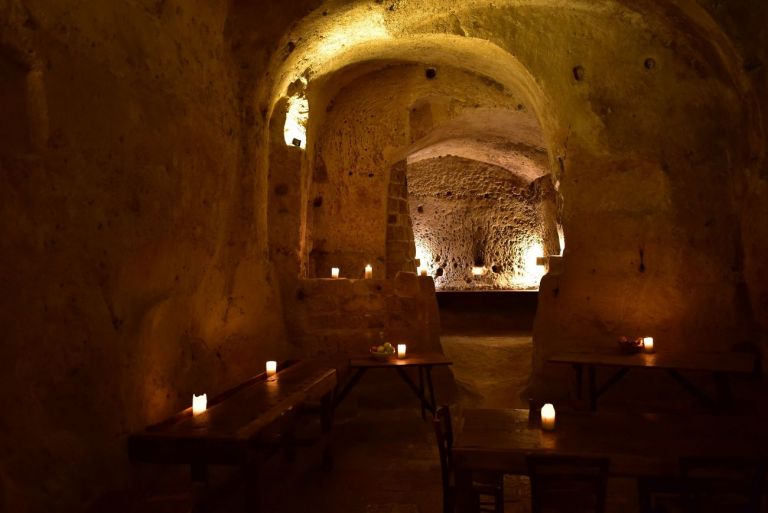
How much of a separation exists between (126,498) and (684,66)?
5342 mm

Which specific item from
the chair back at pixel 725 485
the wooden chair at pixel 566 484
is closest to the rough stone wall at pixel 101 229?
the wooden chair at pixel 566 484

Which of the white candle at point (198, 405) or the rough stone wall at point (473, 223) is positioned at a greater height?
the rough stone wall at point (473, 223)

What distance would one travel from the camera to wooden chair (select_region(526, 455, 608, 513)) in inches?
84.4

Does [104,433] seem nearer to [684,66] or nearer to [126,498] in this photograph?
[126,498]

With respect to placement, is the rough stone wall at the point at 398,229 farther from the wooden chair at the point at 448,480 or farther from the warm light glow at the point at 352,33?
the wooden chair at the point at 448,480

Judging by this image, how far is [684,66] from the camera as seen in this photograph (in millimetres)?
5066

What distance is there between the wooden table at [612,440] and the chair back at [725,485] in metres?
0.10

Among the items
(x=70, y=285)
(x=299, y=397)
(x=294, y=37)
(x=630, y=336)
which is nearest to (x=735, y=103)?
(x=630, y=336)

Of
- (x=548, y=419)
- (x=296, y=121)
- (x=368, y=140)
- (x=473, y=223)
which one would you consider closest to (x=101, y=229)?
(x=548, y=419)

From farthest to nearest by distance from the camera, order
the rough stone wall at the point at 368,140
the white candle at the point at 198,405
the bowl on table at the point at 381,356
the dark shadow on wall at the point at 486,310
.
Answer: the dark shadow on wall at the point at 486,310, the rough stone wall at the point at 368,140, the bowl on table at the point at 381,356, the white candle at the point at 198,405

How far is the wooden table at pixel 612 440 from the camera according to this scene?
247cm

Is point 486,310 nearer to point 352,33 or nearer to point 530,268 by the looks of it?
point 530,268

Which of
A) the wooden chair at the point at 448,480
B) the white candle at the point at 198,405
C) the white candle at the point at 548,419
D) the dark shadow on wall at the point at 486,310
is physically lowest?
the wooden chair at the point at 448,480

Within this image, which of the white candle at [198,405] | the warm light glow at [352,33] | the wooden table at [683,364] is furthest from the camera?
the warm light glow at [352,33]
